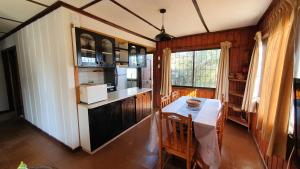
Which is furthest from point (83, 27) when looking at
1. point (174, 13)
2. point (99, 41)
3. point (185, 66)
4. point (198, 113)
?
point (185, 66)

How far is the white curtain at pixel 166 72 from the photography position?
440 cm

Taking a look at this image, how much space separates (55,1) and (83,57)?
879 millimetres

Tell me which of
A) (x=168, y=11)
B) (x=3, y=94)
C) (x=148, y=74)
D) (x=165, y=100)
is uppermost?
(x=168, y=11)

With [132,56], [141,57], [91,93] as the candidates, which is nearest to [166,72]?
[141,57]

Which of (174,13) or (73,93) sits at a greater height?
(174,13)

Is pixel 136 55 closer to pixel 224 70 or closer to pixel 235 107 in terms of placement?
pixel 224 70

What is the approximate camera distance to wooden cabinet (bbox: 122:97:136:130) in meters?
2.94

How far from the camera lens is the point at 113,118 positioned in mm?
2668

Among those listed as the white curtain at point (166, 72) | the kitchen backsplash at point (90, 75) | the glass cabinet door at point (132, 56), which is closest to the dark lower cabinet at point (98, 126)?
the kitchen backsplash at point (90, 75)

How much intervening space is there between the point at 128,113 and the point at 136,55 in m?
1.67

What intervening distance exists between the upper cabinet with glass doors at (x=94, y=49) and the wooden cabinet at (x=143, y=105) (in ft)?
3.65

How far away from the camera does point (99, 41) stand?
2.63 m

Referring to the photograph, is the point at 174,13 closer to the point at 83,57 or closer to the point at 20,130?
the point at 83,57

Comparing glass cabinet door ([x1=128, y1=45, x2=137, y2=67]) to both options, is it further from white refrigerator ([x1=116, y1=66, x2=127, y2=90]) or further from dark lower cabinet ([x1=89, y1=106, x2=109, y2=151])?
dark lower cabinet ([x1=89, y1=106, x2=109, y2=151])
